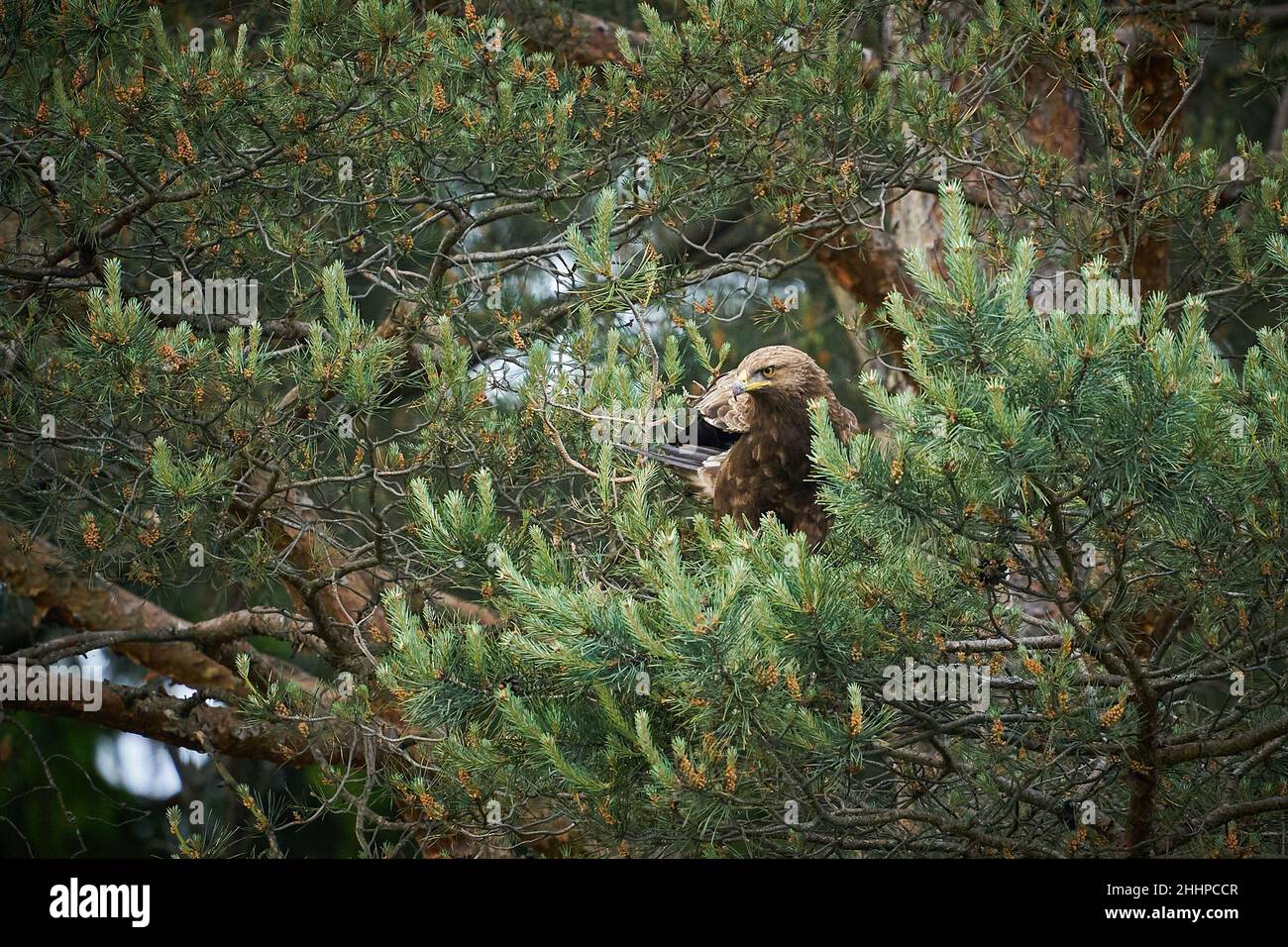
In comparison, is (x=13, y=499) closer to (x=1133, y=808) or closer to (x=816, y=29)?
(x=816, y=29)

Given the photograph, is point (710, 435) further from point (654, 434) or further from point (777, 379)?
point (654, 434)

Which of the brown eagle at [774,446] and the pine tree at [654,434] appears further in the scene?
the brown eagle at [774,446]

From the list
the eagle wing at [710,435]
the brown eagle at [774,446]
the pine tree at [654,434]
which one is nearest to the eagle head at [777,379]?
the brown eagle at [774,446]

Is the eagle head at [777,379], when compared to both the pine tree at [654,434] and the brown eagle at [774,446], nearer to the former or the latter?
the brown eagle at [774,446]

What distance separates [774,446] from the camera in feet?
13.5

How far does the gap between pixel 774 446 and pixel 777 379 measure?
0.23 metres

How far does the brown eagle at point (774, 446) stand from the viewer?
13.5ft

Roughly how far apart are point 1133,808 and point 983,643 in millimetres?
553

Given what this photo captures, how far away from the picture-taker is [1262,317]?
749cm

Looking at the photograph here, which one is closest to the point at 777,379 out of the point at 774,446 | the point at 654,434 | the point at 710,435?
the point at 774,446

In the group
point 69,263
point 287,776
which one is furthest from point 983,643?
point 287,776

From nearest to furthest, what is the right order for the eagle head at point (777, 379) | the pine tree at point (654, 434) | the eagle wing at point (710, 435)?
Result: the pine tree at point (654, 434), the eagle head at point (777, 379), the eagle wing at point (710, 435)

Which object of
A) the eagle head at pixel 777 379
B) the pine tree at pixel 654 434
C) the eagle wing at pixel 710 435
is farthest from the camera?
the eagle wing at pixel 710 435

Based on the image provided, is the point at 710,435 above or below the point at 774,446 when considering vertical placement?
above
